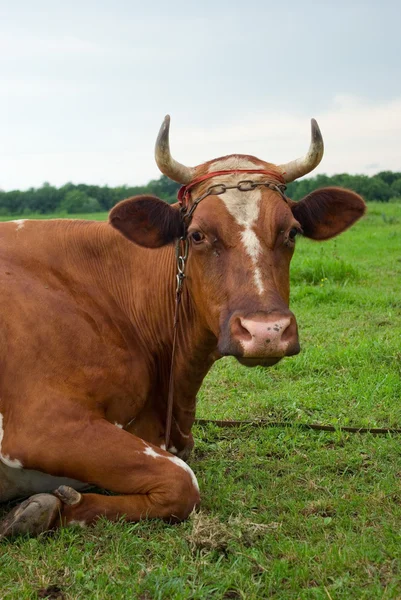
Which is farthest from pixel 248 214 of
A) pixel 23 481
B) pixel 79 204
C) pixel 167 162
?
pixel 79 204

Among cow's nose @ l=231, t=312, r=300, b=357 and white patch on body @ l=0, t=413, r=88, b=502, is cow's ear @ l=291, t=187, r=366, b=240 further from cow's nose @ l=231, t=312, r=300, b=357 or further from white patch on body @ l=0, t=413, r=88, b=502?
white patch on body @ l=0, t=413, r=88, b=502

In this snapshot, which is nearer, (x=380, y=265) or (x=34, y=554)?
(x=34, y=554)

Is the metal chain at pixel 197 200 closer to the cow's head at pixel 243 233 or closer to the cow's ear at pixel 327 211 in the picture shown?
the cow's head at pixel 243 233

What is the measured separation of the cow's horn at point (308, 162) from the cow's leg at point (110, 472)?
1.93 m

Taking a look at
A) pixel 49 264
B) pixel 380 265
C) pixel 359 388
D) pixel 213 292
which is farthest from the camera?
pixel 380 265

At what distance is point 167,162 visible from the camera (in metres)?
4.54

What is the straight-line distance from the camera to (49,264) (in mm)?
4805

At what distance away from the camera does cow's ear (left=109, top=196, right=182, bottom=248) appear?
4.61 m

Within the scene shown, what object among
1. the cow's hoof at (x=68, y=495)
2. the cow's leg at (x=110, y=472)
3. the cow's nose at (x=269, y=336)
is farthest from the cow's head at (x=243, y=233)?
the cow's hoof at (x=68, y=495)

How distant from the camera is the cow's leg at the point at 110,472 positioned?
4.18 meters

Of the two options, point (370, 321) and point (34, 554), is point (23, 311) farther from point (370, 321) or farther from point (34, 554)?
point (370, 321)

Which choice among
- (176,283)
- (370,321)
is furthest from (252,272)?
(370,321)

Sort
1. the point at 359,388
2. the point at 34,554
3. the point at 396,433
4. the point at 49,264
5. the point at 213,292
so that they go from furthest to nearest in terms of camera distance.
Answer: the point at 359,388, the point at 396,433, the point at 49,264, the point at 213,292, the point at 34,554

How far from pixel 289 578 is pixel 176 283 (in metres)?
2.07
